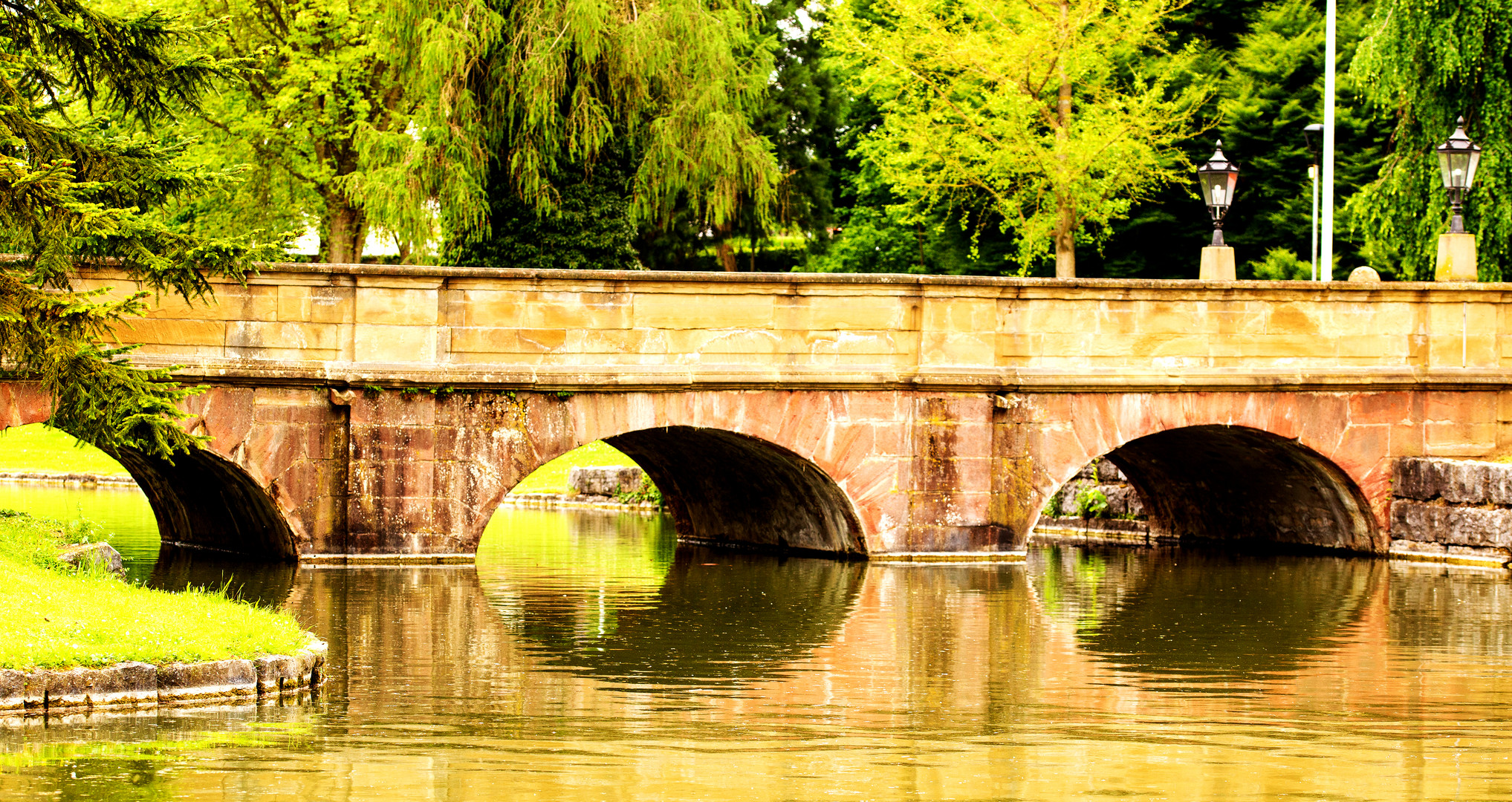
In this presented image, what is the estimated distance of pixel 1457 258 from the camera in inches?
757

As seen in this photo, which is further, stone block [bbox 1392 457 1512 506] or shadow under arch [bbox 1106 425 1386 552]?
shadow under arch [bbox 1106 425 1386 552]

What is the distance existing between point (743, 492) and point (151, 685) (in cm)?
1129

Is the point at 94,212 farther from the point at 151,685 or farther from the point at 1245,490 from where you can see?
the point at 1245,490

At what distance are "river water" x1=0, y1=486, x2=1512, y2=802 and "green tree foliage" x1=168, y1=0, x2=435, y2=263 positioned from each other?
1530cm

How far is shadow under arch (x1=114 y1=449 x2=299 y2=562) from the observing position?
16156mm

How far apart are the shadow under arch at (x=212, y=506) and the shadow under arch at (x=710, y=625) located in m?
2.53

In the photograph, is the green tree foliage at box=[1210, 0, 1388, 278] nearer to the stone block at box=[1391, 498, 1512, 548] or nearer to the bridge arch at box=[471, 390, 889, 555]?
the stone block at box=[1391, 498, 1512, 548]

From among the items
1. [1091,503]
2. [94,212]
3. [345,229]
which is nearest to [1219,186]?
[1091,503]

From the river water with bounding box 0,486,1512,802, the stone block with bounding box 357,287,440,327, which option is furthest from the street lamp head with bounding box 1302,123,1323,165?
the stone block with bounding box 357,287,440,327

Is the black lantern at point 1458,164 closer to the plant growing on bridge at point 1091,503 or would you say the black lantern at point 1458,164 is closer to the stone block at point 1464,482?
the stone block at point 1464,482

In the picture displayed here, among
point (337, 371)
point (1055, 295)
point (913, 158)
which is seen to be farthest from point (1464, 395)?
point (913, 158)

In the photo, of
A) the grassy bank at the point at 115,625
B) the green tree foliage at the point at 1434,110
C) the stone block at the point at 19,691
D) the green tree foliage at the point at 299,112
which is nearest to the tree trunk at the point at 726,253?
the green tree foliage at the point at 299,112

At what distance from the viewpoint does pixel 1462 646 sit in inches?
501

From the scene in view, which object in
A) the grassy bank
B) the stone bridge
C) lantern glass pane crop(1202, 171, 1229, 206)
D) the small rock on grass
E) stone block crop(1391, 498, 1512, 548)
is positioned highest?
lantern glass pane crop(1202, 171, 1229, 206)
